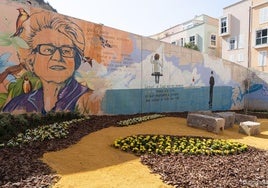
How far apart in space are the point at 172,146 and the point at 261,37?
25.5m

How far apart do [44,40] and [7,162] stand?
209 inches

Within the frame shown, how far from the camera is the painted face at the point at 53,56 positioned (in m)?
8.93

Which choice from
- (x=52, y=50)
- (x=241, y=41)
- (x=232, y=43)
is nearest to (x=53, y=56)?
(x=52, y=50)

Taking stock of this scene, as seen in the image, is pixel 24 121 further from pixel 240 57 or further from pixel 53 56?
pixel 240 57

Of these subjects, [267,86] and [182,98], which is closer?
[182,98]

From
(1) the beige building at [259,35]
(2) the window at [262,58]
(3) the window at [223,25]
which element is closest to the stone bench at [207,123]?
(1) the beige building at [259,35]

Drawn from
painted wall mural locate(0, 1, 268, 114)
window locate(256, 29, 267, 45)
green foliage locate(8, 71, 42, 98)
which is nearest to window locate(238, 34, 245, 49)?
window locate(256, 29, 267, 45)

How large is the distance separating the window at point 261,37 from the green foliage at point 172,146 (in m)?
24.0

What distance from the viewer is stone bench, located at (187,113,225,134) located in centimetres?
944

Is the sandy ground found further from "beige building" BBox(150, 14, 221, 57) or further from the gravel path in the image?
"beige building" BBox(150, 14, 221, 57)

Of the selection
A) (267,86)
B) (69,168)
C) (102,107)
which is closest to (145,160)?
(69,168)

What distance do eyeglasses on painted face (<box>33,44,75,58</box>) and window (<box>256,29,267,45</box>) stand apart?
78.9 ft

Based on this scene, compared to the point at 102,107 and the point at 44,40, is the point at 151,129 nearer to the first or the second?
the point at 102,107

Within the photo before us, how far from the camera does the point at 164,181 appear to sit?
4.46 meters
